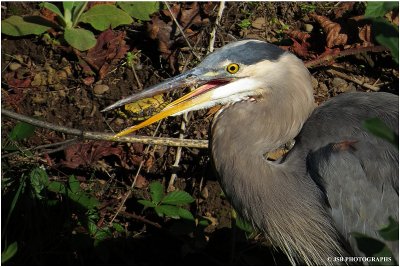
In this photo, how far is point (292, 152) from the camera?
274 centimetres

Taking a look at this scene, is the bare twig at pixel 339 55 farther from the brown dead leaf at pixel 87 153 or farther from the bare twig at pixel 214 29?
the brown dead leaf at pixel 87 153

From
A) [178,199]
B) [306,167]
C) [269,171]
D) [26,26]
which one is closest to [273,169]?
[269,171]

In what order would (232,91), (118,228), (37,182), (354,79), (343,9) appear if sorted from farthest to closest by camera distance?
(343,9) → (354,79) → (118,228) → (37,182) → (232,91)

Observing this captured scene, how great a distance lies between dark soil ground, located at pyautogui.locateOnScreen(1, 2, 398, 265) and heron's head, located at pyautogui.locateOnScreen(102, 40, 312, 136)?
82cm

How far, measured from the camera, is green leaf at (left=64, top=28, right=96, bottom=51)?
12.6 ft

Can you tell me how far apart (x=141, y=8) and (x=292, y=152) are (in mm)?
1706

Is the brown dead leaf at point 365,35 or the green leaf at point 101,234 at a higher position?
the brown dead leaf at point 365,35

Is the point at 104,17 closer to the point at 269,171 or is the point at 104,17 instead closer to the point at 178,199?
the point at 178,199

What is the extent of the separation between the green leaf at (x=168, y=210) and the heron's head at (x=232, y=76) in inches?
26.8

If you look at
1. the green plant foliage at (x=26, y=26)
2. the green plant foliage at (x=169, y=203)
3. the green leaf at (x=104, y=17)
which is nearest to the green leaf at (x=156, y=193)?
the green plant foliage at (x=169, y=203)

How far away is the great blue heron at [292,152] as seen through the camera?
8.20 feet

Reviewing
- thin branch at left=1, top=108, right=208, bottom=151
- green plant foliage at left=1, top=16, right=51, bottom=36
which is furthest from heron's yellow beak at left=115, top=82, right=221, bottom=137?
green plant foliage at left=1, top=16, right=51, bottom=36

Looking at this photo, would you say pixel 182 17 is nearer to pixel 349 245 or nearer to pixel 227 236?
pixel 227 236

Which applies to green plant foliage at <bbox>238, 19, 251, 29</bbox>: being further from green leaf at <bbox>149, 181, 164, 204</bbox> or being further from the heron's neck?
the heron's neck
